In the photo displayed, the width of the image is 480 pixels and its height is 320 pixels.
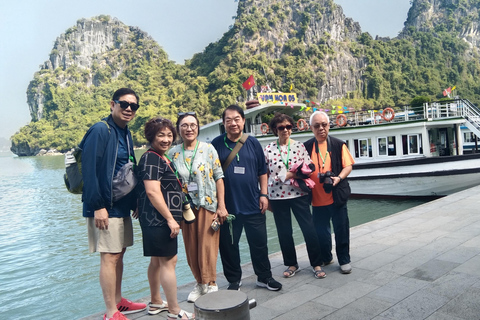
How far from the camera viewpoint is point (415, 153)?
11789 mm

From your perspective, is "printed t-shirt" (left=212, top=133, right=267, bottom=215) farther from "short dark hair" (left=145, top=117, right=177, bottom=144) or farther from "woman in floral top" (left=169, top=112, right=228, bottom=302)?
"short dark hair" (left=145, top=117, right=177, bottom=144)

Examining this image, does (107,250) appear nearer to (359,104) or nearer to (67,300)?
(67,300)

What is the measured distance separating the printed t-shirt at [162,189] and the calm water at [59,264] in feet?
9.62

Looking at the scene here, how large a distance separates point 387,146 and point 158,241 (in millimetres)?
11118

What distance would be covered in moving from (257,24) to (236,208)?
9360 centimetres

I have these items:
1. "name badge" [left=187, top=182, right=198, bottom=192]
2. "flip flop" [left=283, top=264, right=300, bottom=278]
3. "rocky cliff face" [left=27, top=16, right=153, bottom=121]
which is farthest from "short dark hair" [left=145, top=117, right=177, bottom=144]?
"rocky cliff face" [left=27, top=16, right=153, bottom=121]

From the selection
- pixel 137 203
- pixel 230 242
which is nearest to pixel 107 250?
pixel 137 203

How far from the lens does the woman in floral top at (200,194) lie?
3066mm

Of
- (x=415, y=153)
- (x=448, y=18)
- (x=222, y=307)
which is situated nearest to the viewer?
(x=222, y=307)

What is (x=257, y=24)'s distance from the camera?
90.6m

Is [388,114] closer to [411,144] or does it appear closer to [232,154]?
[411,144]

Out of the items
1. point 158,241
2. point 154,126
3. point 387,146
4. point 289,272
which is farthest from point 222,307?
point 387,146

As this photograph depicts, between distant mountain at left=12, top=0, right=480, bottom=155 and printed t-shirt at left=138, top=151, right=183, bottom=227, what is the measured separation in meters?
69.3

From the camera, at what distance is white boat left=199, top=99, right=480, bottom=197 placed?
10.6 m
